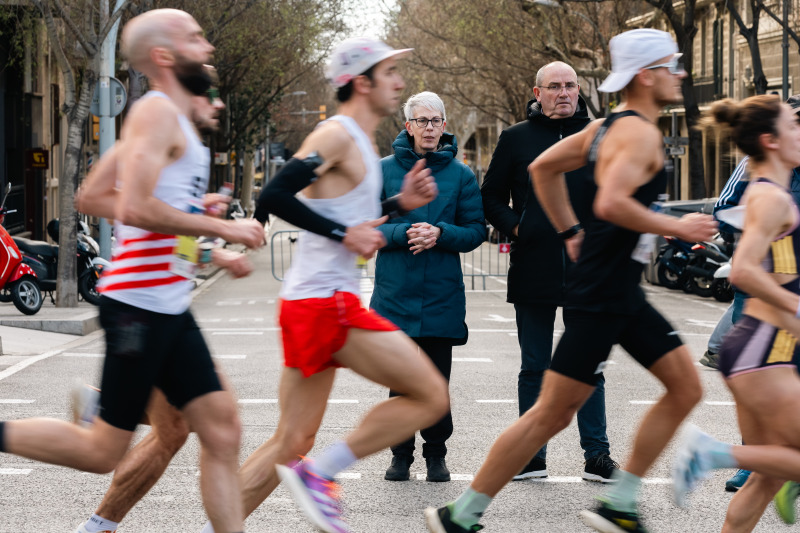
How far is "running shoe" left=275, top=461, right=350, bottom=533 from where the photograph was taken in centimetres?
445

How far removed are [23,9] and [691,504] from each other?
73.6 feet

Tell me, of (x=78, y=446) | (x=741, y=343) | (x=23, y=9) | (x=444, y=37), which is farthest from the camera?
(x=444, y=37)

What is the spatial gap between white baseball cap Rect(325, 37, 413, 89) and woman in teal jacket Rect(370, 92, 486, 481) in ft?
6.16

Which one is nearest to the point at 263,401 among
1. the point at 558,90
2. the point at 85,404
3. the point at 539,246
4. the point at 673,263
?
the point at 539,246

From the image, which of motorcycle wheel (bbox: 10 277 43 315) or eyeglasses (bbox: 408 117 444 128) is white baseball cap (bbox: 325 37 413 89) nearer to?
eyeglasses (bbox: 408 117 444 128)

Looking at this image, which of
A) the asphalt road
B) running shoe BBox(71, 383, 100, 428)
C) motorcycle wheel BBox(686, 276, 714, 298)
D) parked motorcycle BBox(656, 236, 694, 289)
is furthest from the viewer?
parked motorcycle BBox(656, 236, 694, 289)

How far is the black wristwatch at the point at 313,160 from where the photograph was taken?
447 centimetres

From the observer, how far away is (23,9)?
83.5ft

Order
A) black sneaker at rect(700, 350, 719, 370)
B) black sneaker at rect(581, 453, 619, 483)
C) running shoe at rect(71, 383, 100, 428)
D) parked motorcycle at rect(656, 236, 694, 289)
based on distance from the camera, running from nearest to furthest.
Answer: running shoe at rect(71, 383, 100, 428)
black sneaker at rect(581, 453, 619, 483)
black sneaker at rect(700, 350, 719, 370)
parked motorcycle at rect(656, 236, 694, 289)

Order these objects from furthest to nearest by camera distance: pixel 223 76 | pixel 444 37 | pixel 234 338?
pixel 223 76 < pixel 444 37 < pixel 234 338

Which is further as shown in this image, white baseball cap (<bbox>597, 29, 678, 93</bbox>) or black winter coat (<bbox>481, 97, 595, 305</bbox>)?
black winter coat (<bbox>481, 97, 595, 305</bbox>)

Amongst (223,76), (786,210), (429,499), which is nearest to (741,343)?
(786,210)

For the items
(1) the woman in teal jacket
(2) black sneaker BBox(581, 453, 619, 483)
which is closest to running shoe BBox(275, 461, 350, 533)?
(1) the woman in teal jacket

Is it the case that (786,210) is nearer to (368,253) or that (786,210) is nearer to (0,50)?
(368,253)
